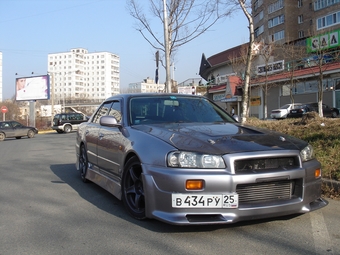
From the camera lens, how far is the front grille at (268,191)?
11.5ft

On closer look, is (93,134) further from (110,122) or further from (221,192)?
(221,192)

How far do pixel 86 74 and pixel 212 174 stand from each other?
137688 millimetres

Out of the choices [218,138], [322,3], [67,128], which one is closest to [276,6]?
[322,3]

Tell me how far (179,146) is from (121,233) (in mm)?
1146

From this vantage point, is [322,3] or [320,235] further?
[322,3]

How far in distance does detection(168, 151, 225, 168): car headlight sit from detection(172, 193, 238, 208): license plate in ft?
0.96

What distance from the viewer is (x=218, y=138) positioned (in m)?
3.87

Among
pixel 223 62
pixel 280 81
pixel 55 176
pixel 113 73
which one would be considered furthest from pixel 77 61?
pixel 55 176

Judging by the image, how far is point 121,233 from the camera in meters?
3.82

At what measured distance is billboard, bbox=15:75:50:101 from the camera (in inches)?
1762

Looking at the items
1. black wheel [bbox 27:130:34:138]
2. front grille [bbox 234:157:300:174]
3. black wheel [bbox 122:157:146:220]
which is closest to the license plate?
front grille [bbox 234:157:300:174]

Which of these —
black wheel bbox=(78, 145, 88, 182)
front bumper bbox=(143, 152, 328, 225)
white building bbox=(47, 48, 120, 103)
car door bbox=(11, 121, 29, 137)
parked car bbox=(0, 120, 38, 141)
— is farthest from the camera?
white building bbox=(47, 48, 120, 103)

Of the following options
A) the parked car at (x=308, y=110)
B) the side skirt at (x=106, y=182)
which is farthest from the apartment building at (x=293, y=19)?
the side skirt at (x=106, y=182)

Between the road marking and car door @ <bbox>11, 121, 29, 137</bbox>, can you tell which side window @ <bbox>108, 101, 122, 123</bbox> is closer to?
the road marking
